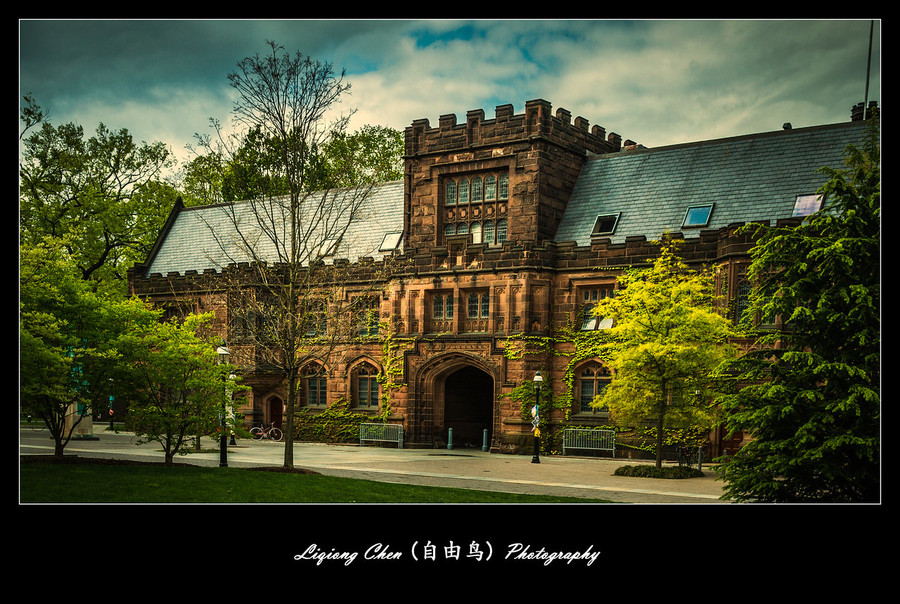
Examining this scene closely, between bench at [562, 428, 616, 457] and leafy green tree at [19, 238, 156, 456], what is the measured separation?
1716cm

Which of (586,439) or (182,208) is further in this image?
(182,208)

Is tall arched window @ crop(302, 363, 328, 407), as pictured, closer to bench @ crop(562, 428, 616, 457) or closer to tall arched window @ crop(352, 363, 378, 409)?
tall arched window @ crop(352, 363, 378, 409)

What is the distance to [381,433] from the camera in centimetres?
3894

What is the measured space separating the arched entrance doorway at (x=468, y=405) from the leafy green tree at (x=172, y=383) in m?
16.2

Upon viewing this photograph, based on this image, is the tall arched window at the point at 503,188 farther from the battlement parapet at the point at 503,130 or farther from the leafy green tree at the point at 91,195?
the leafy green tree at the point at 91,195

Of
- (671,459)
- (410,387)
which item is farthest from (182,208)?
(671,459)

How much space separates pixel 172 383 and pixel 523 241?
1713 cm

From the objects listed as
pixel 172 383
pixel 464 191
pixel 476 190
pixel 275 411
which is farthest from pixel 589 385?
pixel 172 383

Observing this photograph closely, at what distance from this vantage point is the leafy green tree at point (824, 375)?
51.2 feet

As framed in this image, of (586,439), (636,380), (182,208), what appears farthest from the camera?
(182,208)

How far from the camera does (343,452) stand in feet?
112

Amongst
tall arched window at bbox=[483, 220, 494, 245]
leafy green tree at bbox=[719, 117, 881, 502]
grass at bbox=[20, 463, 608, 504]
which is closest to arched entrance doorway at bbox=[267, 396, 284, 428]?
tall arched window at bbox=[483, 220, 494, 245]
